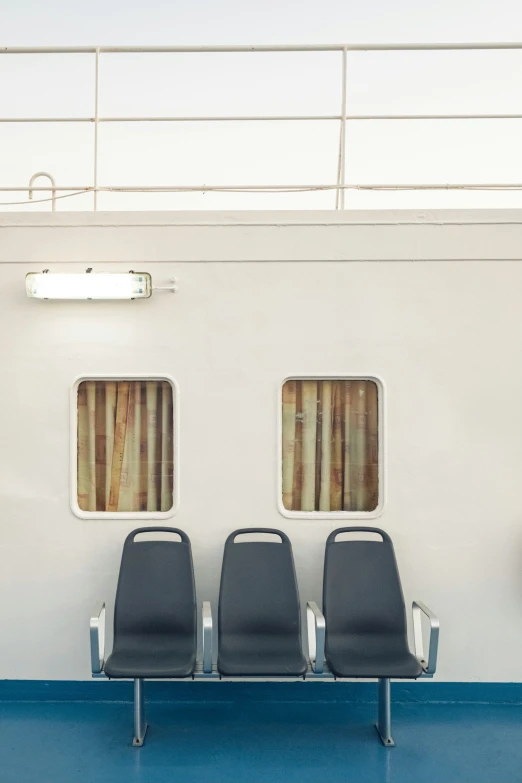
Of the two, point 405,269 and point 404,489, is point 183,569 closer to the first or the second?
point 404,489

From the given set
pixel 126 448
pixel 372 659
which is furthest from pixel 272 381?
pixel 372 659

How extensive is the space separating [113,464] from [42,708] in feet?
4.43

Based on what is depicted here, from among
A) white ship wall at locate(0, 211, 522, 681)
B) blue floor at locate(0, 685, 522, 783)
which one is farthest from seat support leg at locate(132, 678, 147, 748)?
white ship wall at locate(0, 211, 522, 681)

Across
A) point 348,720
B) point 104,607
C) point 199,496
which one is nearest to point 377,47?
point 199,496

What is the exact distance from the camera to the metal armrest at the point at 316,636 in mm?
2781

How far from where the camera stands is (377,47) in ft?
10.9

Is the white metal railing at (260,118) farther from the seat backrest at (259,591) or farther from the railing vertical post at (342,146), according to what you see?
the seat backrest at (259,591)

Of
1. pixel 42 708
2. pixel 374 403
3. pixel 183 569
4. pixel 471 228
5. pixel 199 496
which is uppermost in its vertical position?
pixel 471 228

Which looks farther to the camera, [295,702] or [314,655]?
[295,702]

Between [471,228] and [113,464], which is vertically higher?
[471,228]

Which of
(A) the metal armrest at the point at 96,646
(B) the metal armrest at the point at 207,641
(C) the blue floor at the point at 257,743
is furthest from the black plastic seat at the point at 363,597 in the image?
(A) the metal armrest at the point at 96,646

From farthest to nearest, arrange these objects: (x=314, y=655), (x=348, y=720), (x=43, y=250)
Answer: (x=43, y=250), (x=348, y=720), (x=314, y=655)

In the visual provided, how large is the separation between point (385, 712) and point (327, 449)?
134 centimetres

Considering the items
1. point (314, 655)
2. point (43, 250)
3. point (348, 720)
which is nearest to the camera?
point (314, 655)
